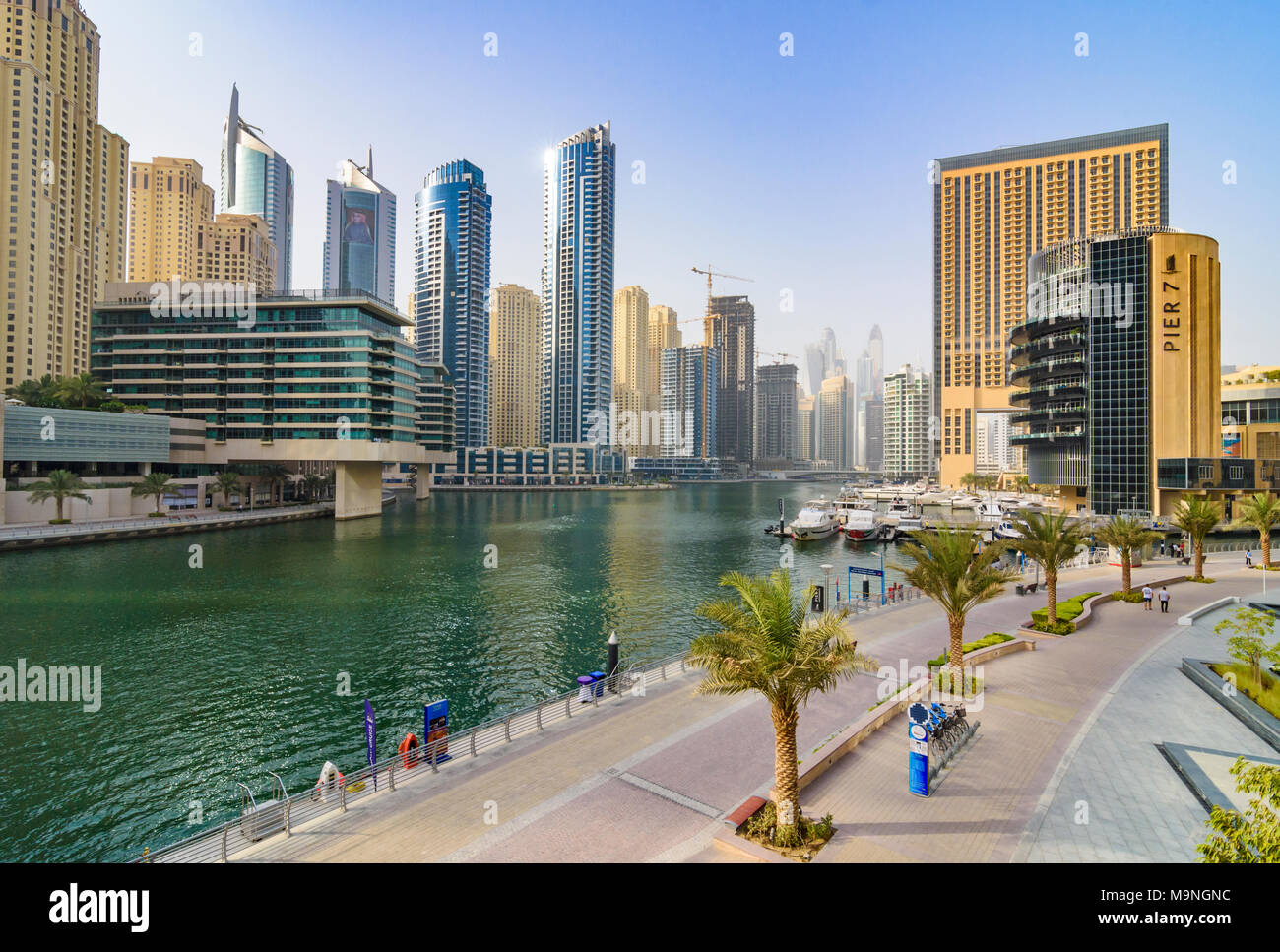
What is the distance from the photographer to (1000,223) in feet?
561

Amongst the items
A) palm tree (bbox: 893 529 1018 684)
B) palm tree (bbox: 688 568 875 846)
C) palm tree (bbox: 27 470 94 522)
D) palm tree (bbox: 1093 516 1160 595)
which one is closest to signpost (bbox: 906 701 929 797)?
palm tree (bbox: 688 568 875 846)

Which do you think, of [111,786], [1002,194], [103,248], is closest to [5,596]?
[111,786]


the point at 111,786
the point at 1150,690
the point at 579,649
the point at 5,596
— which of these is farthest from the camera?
the point at 5,596

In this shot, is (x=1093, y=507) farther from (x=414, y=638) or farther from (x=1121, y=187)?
(x=1121, y=187)

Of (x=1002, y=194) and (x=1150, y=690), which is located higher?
(x=1002, y=194)

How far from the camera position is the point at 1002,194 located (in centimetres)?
17062

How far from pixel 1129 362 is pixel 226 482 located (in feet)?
421

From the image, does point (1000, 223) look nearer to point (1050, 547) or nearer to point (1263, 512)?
point (1263, 512)

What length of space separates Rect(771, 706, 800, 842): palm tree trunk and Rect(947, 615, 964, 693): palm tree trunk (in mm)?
11083

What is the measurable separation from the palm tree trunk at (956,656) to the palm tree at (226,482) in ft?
332

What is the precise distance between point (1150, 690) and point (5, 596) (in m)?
61.3
